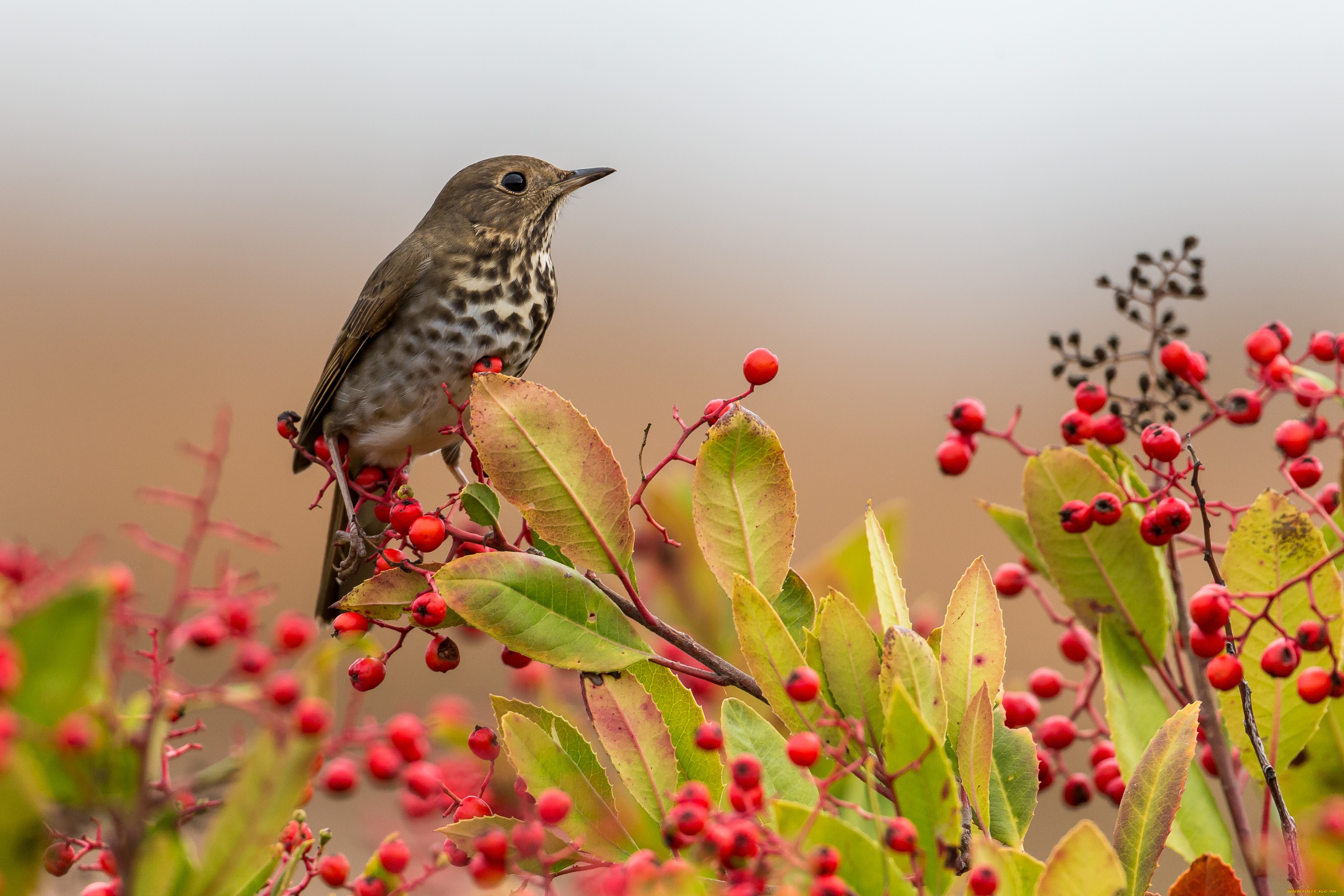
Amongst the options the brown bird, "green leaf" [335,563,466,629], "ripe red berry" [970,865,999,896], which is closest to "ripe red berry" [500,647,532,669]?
"green leaf" [335,563,466,629]

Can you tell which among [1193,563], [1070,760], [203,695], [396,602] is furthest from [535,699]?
[1070,760]

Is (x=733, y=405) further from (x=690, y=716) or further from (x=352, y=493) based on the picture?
(x=352, y=493)

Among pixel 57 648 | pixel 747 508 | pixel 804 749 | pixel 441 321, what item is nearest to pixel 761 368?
pixel 747 508

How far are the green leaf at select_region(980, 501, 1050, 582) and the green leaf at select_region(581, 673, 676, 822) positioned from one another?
0.60 meters

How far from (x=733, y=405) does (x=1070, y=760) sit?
5.59 meters

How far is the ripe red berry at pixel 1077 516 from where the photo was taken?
4.58 ft

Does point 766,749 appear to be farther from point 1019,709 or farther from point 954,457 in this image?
point 954,457

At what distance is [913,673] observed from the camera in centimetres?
113

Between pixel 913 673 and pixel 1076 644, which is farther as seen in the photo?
pixel 1076 644

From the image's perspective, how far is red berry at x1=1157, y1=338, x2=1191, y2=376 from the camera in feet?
5.06

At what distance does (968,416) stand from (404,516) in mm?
809

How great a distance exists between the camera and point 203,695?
95cm

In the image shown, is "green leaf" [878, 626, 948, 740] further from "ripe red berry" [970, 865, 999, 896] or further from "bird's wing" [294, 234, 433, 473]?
"bird's wing" [294, 234, 433, 473]

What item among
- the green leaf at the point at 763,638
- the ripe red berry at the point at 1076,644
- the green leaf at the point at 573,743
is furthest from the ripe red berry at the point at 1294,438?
the green leaf at the point at 573,743
